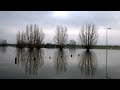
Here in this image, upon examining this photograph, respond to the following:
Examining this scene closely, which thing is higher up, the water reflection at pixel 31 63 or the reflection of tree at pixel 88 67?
the water reflection at pixel 31 63

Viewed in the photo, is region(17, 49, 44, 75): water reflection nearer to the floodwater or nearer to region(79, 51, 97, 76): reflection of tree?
the floodwater

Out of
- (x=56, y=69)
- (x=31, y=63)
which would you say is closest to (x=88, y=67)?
(x=56, y=69)

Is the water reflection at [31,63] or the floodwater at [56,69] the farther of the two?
the water reflection at [31,63]

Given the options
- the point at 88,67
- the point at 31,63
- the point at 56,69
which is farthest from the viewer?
the point at 31,63

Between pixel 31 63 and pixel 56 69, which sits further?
pixel 31 63

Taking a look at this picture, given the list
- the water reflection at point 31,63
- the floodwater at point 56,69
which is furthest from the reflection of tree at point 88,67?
the water reflection at point 31,63

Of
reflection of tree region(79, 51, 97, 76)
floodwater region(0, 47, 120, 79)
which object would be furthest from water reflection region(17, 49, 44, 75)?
reflection of tree region(79, 51, 97, 76)

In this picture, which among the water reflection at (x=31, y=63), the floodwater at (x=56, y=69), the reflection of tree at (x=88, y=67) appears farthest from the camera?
the water reflection at (x=31, y=63)

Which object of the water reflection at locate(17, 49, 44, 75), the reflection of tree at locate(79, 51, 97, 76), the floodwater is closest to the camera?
the floodwater

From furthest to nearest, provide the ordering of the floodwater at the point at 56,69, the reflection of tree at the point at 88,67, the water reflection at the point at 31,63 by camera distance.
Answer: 1. the water reflection at the point at 31,63
2. the reflection of tree at the point at 88,67
3. the floodwater at the point at 56,69

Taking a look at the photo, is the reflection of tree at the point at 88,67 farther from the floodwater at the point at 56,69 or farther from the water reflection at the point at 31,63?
the water reflection at the point at 31,63

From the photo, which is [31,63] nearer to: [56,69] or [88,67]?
[56,69]
